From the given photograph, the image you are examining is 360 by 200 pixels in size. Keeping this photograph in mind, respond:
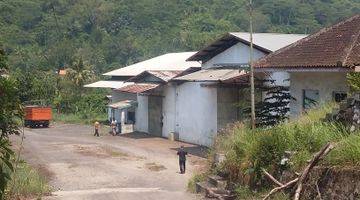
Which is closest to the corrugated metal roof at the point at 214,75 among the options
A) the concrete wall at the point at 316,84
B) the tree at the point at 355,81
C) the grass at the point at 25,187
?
the concrete wall at the point at 316,84

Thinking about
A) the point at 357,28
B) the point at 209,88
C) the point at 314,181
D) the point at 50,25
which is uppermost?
→ the point at 50,25

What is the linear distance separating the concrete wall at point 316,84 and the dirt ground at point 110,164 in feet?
17.5

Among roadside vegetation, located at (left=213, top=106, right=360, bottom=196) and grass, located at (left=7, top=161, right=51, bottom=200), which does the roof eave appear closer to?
roadside vegetation, located at (left=213, top=106, right=360, bottom=196)

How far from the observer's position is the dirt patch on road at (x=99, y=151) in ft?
93.5

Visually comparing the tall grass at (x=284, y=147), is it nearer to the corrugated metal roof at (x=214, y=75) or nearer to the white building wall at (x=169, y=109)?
the corrugated metal roof at (x=214, y=75)

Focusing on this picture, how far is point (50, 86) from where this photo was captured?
59.1 metres

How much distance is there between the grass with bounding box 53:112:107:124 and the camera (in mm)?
50531

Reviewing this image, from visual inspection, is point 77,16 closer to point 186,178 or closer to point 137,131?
point 137,131

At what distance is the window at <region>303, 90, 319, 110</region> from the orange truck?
31.2 metres

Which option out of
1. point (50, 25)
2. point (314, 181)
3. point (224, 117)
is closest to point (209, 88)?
point (224, 117)

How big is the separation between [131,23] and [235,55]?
279 feet

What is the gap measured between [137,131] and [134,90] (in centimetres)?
375

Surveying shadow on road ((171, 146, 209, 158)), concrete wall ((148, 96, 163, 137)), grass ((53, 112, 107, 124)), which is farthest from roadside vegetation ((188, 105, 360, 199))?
grass ((53, 112, 107, 124))

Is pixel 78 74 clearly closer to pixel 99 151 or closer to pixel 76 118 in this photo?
pixel 76 118
